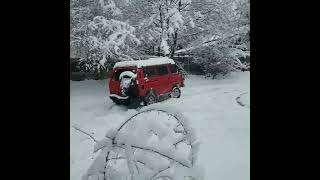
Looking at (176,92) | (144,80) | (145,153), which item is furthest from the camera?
(144,80)

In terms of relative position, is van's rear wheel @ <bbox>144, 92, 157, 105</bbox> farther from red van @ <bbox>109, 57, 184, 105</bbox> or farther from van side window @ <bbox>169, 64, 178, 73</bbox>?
van side window @ <bbox>169, 64, 178, 73</bbox>

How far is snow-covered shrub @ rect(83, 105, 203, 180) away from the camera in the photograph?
5.51 feet

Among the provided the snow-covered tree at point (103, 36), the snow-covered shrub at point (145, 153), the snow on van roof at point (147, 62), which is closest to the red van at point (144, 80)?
the snow on van roof at point (147, 62)

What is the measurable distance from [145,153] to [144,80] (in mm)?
1628

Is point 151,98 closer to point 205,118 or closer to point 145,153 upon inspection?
point 205,118

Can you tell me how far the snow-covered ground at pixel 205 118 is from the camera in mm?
2234

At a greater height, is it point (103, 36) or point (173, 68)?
point (103, 36)

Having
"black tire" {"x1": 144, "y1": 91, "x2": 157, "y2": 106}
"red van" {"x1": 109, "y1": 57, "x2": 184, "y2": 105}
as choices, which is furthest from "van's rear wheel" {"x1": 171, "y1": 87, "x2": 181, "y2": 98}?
"black tire" {"x1": 144, "y1": 91, "x2": 157, "y2": 106}

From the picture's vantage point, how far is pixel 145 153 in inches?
69.4

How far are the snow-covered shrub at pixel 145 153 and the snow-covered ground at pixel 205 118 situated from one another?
0.37 metres

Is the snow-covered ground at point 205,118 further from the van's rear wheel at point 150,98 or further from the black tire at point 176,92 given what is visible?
the van's rear wheel at point 150,98

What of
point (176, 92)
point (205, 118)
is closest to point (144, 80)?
point (176, 92)
